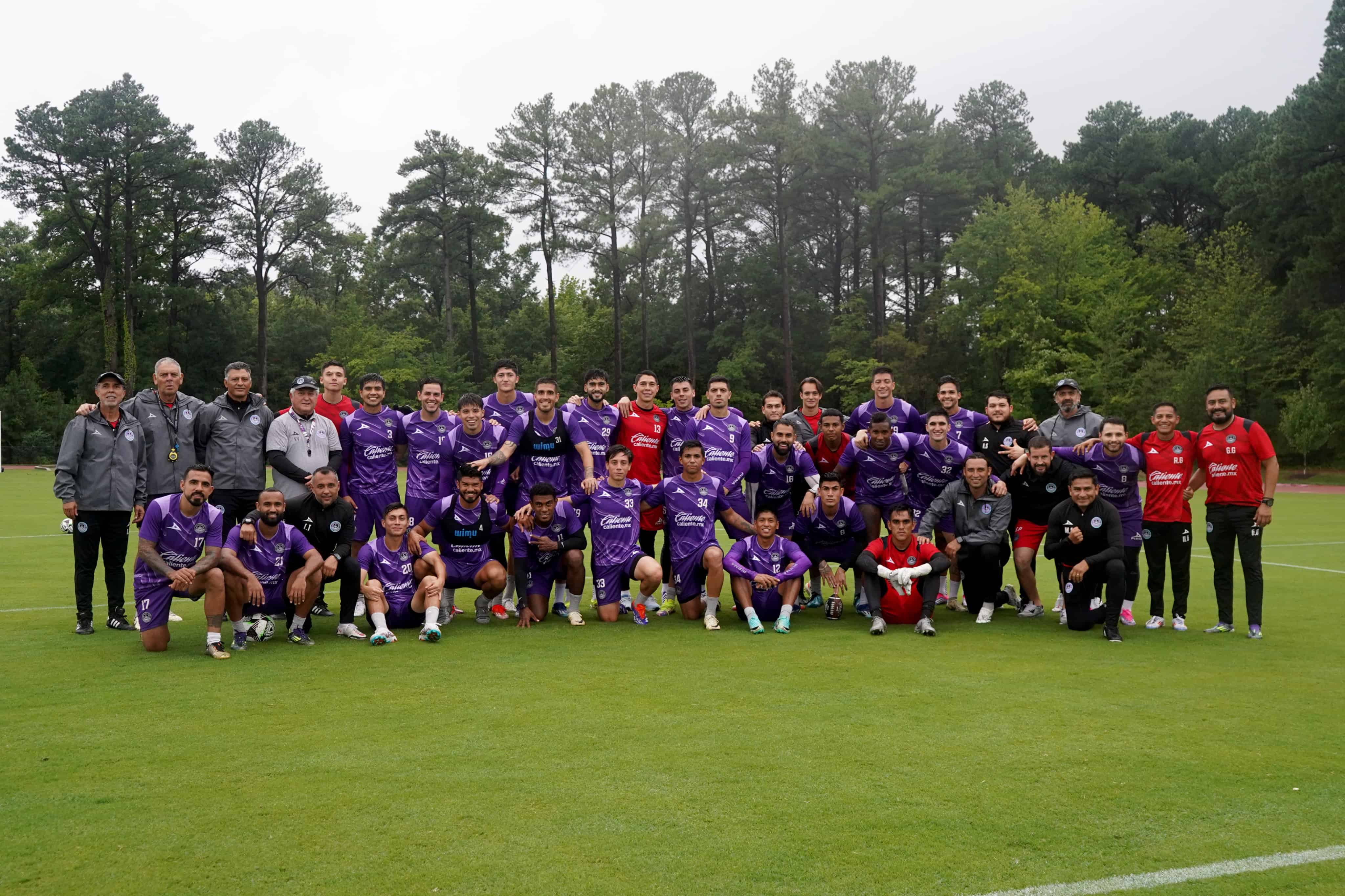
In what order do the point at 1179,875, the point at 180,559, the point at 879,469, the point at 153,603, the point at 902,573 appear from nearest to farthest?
the point at 1179,875, the point at 153,603, the point at 180,559, the point at 902,573, the point at 879,469

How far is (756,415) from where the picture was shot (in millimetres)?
52625

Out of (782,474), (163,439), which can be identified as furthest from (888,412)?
(163,439)

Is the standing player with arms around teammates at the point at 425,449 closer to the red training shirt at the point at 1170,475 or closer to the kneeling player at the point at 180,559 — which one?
the kneeling player at the point at 180,559

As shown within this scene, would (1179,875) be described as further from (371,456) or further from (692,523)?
(371,456)

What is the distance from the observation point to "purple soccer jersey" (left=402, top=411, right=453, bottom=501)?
9.52 metres

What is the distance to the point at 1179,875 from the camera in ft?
11.9

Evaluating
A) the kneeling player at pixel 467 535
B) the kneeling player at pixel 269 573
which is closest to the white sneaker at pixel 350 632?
the kneeling player at pixel 269 573

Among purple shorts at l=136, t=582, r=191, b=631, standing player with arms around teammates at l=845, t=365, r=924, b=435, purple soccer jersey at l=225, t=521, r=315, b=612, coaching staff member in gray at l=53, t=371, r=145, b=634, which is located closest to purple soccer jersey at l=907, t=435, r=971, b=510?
standing player with arms around teammates at l=845, t=365, r=924, b=435

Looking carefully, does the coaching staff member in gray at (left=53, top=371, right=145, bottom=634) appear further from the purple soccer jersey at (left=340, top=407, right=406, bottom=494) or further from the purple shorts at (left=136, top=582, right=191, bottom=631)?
the purple soccer jersey at (left=340, top=407, right=406, bottom=494)

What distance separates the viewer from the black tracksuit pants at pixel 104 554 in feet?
27.0

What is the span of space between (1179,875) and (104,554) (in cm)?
796

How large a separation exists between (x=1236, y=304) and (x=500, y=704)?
130 ft

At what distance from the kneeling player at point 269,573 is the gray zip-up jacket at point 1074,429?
6458 millimetres

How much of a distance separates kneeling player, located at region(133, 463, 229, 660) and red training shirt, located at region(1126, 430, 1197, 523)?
752cm
